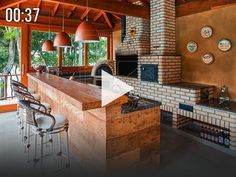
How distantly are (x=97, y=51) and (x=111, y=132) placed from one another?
5.68m

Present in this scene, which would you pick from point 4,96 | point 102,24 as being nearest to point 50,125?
point 4,96

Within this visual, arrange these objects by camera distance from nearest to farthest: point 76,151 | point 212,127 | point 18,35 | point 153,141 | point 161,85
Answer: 1. point 153,141
2. point 76,151
3. point 212,127
4. point 161,85
5. point 18,35

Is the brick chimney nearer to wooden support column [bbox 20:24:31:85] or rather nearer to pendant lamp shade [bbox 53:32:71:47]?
pendant lamp shade [bbox 53:32:71:47]

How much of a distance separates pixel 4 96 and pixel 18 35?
5.97 feet


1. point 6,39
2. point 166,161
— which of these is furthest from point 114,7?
point 6,39

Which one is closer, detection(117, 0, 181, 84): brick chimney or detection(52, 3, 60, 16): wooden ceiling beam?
detection(117, 0, 181, 84): brick chimney

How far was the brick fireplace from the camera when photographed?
159 inches

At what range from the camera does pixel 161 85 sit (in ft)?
15.3

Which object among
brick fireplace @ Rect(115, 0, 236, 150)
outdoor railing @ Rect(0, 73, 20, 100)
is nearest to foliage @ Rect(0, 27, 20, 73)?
outdoor railing @ Rect(0, 73, 20, 100)

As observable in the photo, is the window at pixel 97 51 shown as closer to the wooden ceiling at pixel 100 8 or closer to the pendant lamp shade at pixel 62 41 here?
the wooden ceiling at pixel 100 8

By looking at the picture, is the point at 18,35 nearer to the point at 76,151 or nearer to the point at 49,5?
the point at 49,5

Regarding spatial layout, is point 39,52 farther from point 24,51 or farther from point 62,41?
point 62,41

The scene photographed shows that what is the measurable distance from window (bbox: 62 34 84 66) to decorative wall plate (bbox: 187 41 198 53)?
12.2ft

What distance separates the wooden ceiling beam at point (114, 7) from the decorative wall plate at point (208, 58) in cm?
174
